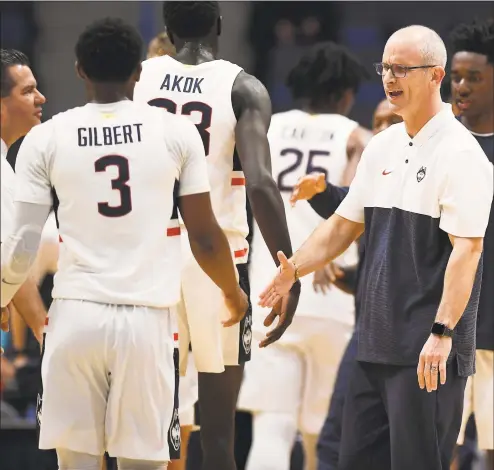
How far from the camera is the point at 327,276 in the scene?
6387mm

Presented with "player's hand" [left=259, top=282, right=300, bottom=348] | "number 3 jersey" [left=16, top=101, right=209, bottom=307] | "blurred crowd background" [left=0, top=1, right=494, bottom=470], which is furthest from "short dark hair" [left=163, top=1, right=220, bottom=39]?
"blurred crowd background" [left=0, top=1, right=494, bottom=470]

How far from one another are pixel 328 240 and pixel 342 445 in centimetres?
80

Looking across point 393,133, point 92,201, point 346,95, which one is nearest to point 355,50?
point 346,95

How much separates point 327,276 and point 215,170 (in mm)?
1498

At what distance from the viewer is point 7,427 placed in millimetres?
6660

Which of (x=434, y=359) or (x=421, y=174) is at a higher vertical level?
(x=421, y=174)

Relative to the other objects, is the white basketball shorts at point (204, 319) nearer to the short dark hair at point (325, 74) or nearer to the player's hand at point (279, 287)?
the player's hand at point (279, 287)

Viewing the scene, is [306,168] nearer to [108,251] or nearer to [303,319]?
[303,319]

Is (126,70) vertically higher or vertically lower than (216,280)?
higher

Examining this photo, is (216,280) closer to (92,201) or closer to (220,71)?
(92,201)

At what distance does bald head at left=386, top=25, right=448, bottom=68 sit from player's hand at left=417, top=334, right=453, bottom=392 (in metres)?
1.06

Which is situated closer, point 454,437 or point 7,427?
point 454,437

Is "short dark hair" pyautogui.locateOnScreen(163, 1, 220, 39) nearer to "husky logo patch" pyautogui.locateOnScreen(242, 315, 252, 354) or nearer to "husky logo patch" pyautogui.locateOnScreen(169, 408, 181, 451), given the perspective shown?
"husky logo patch" pyautogui.locateOnScreen(242, 315, 252, 354)

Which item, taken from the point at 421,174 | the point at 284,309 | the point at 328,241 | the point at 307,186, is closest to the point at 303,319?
the point at 307,186
